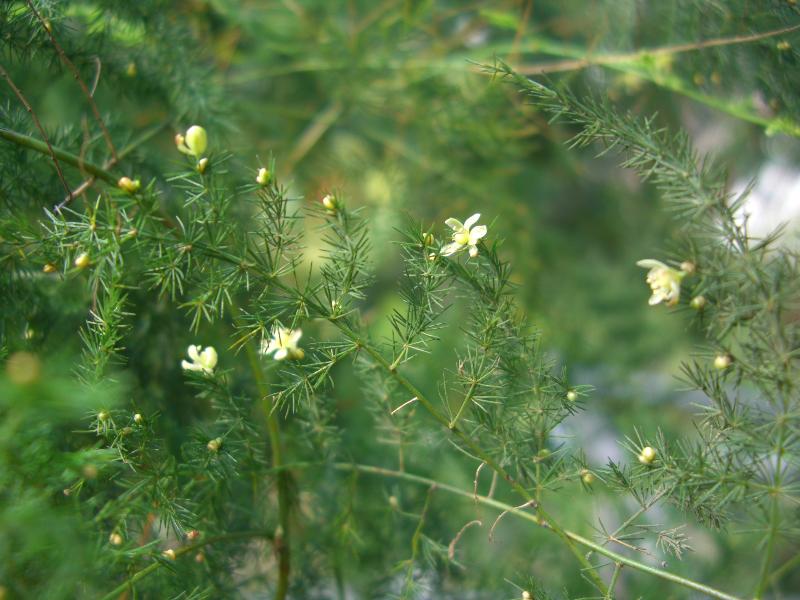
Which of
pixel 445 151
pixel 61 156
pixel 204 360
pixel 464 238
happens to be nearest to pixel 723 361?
pixel 464 238

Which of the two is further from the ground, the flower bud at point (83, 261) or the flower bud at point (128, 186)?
the flower bud at point (128, 186)

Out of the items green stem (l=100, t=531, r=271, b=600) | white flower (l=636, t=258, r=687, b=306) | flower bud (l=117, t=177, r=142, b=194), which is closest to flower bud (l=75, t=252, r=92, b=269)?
flower bud (l=117, t=177, r=142, b=194)

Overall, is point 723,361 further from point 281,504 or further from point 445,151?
point 445,151

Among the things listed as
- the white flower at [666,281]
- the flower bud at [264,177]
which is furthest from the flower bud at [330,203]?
the white flower at [666,281]

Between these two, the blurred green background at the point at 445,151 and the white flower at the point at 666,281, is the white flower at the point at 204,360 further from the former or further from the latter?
the white flower at the point at 666,281

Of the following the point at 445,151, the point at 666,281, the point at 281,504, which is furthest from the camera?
the point at 445,151

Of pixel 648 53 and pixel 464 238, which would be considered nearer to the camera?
pixel 464 238
